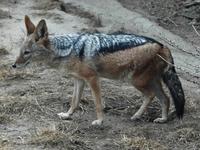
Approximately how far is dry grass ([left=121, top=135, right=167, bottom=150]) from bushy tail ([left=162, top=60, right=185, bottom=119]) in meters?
0.82

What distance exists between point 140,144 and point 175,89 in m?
1.11

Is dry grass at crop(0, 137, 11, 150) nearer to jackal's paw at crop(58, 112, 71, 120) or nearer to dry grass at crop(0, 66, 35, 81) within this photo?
jackal's paw at crop(58, 112, 71, 120)

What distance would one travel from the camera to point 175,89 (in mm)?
7016

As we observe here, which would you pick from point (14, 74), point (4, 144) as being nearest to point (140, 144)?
point (4, 144)

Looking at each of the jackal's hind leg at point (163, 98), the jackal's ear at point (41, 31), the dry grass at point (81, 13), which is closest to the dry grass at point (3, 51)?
the dry grass at point (81, 13)

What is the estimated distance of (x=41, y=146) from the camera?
6.12m

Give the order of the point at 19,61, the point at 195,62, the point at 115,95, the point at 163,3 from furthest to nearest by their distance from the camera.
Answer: the point at 163,3
the point at 195,62
the point at 115,95
the point at 19,61

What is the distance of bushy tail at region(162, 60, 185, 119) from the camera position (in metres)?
6.95

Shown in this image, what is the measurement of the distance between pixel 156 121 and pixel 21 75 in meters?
2.31

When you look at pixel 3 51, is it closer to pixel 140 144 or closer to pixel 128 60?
pixel 128 60

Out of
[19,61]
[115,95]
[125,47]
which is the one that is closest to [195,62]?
[115,95]

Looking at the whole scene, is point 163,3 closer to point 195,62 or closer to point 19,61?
point 195,62

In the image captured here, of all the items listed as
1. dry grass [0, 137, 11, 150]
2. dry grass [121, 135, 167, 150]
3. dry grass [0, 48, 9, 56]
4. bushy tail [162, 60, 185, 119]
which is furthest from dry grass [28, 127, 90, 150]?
dry grass [0, 48, 9, 56]

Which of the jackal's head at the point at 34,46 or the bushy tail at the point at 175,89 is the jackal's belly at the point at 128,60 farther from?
the jackal's head at the point at 34,46
